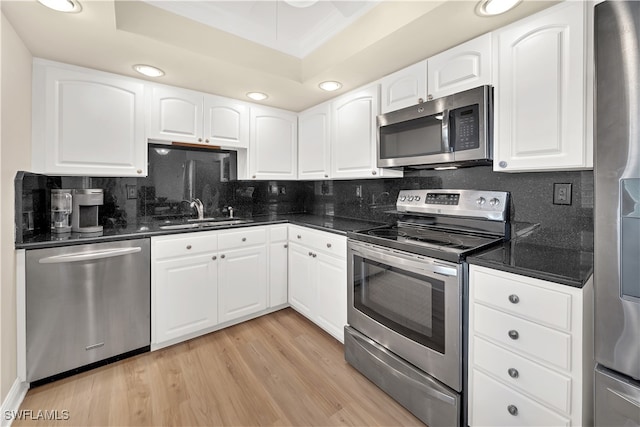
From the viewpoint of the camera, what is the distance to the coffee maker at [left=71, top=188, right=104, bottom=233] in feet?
6.49

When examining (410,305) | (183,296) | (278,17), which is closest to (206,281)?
(183,296)

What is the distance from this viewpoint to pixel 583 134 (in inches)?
48.6

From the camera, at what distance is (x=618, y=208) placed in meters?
0.87

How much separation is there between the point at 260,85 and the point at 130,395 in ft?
7.57

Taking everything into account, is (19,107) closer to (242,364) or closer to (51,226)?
(51,226)

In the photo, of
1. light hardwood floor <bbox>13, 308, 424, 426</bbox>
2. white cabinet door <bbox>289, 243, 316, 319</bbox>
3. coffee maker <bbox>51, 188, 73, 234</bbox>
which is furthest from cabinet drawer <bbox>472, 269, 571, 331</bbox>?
coffee maker <bbox>51, 188, 73, 234</bbox>

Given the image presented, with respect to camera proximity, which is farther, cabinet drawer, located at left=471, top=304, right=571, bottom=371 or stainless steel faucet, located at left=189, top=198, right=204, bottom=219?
stainless steel faucet, located at left=189, top=198, right=204, bottom=219

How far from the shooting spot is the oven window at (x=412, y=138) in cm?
176

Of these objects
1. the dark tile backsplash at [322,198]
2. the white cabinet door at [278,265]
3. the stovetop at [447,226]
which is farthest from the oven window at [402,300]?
the white cabinet door at [278,265]

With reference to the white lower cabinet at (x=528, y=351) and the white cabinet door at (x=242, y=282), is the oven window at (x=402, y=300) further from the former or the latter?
the white cabinet door at (x=242, y=282)

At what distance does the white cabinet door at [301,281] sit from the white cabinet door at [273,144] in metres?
0.81

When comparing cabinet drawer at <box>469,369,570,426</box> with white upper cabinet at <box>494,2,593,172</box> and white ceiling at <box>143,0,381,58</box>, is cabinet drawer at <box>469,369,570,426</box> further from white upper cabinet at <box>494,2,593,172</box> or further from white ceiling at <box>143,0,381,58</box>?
white ceiling at <box>143,0,381,58</box>

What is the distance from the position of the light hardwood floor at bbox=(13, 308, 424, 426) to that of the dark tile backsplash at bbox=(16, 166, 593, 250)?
3.38ft

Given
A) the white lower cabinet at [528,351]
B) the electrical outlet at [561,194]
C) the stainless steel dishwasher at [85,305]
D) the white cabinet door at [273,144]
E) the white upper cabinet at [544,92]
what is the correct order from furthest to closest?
the white cabinet door at [273,144] → the stainless steel dishwasher at [85,305] → the electrical outlet at [561,194] → the white upper cabinet at [544,92] → the white lower cabinet at [528,351]
